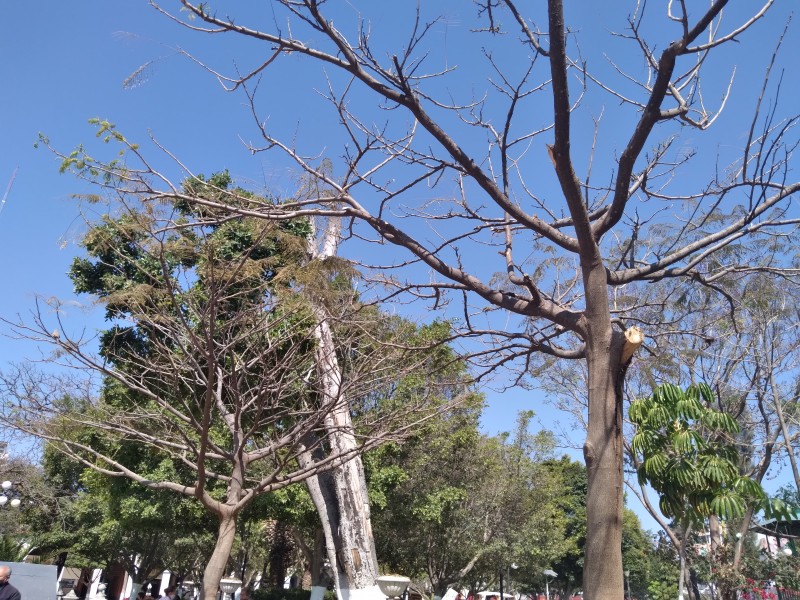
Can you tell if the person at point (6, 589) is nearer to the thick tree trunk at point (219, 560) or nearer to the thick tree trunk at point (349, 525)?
the thick tree trunk at point (219, 560)

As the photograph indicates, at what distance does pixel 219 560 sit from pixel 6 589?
6.80ft

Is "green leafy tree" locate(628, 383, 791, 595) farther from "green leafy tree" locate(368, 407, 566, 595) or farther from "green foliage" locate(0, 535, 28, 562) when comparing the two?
A: "green foliage" locate(0, 535, 28, 562)

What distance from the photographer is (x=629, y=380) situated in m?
16.2

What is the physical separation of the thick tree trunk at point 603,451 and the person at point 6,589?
5.72 m

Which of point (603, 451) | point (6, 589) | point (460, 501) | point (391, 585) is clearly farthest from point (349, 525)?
point (460, 501)

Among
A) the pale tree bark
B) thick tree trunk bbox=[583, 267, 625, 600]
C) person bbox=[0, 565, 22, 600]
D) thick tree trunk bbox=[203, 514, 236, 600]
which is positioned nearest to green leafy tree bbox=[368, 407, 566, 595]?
the pale tree bark

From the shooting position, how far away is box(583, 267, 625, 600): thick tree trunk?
12.1 ft

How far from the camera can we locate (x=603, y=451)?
12.7 feet

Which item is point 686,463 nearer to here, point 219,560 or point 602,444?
point 602,444

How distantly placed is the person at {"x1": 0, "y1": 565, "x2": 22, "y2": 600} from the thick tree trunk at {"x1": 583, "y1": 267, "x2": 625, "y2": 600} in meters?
5.72

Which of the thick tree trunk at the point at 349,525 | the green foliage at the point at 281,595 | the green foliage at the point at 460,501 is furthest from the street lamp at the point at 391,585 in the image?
the green foliage at the point at 281,595

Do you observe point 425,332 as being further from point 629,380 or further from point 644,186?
point 644,186

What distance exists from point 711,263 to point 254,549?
26661mm

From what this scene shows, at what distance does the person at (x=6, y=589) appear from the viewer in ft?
21.0
